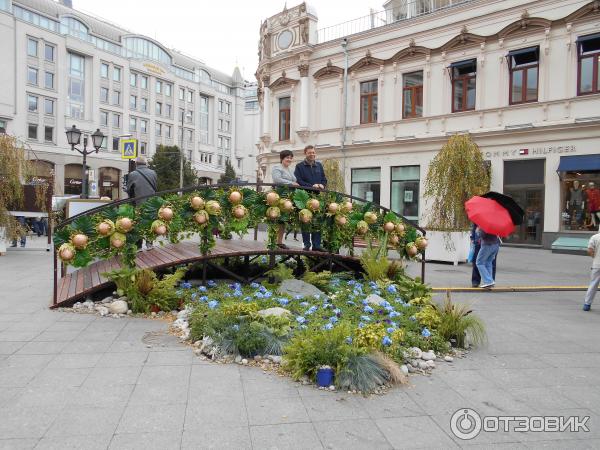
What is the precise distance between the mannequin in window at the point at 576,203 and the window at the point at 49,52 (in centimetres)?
5325

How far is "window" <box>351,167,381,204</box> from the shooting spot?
1015 inches

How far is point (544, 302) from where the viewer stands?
8.40 m

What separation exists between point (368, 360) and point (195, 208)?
3.84 meters

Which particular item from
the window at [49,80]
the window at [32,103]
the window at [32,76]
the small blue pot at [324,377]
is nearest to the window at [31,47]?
the window at [32,76]

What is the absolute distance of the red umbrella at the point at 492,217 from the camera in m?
8.88

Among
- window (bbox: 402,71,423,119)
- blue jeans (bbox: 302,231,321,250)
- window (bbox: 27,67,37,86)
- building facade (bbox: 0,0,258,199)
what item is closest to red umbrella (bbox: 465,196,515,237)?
blue jeans (bbox: 302,231,321,250)

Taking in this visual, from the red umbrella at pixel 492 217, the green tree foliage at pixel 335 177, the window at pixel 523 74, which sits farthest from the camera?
the green tree foliage at pixel 335 177

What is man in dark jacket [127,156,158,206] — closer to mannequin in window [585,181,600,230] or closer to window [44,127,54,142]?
mannequin in window [585,181,600,230]

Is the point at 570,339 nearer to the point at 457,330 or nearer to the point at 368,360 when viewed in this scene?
the point at 457,330

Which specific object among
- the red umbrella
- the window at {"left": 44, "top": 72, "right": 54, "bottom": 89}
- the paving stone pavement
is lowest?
the paving stone pavement

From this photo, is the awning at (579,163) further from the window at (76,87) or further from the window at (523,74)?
the window at (76,87)

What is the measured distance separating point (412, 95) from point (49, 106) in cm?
4467

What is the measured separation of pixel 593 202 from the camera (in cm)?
1884

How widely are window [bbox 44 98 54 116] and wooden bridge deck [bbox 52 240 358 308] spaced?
174 feet
